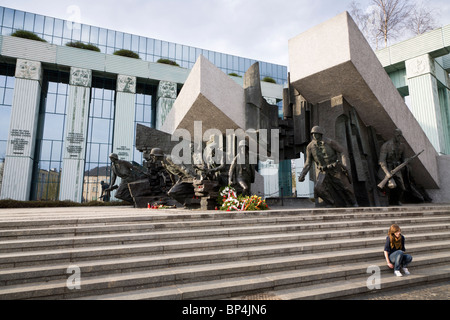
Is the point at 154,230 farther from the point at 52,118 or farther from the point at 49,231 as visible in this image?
the point at 52,118

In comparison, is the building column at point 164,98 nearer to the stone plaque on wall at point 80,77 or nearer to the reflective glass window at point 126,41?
the stone plaque on wall at point 80,77

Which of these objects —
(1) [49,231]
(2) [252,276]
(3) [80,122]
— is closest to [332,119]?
(2) [252,276]

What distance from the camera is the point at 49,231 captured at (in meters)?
3.70

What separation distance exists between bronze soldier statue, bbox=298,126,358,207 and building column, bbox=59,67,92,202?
16.7 meters

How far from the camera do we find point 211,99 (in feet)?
28.6

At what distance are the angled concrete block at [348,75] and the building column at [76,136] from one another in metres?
16.5

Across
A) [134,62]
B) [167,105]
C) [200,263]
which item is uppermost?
[134,62]

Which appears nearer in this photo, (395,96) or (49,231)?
(49,231)

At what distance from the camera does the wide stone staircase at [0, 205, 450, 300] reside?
287cm

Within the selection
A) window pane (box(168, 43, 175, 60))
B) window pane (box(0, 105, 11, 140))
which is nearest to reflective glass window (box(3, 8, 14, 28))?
window pane (box(0, 105, 11, 140))

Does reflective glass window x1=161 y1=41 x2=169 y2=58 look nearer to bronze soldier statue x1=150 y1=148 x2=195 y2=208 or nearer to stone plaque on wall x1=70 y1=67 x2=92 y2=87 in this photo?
stone plaque on wall x1=70 y1=67 x2=92 y2=87

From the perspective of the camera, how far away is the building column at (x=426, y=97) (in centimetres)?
1510
